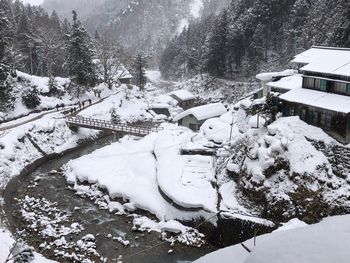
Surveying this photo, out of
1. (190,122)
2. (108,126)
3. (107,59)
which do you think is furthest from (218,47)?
(108,126)

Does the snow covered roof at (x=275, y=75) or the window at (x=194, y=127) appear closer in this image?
the snow covered roof at (x=275, y=75)

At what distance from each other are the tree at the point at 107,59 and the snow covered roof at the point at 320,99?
121 ft

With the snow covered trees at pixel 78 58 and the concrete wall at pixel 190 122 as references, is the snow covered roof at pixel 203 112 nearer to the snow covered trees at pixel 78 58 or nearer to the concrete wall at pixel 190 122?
the concrete wall at pixel 190 122

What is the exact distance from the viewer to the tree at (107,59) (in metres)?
58.2

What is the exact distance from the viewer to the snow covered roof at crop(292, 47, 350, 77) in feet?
87.1

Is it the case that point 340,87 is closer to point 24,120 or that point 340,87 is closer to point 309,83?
point 309,83

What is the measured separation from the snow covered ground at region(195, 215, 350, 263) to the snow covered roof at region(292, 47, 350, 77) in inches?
862

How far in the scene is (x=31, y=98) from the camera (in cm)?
4619

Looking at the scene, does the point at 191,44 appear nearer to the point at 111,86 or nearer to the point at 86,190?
the point at 111,86

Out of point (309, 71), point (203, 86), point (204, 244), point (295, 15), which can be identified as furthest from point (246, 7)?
point (204, 244)

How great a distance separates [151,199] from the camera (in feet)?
86.7

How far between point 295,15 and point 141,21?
4471 inches

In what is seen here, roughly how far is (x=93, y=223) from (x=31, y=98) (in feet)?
87.3

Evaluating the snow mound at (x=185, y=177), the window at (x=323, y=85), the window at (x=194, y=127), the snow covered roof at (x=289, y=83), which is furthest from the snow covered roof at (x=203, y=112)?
the window at (x=323, y=85)
